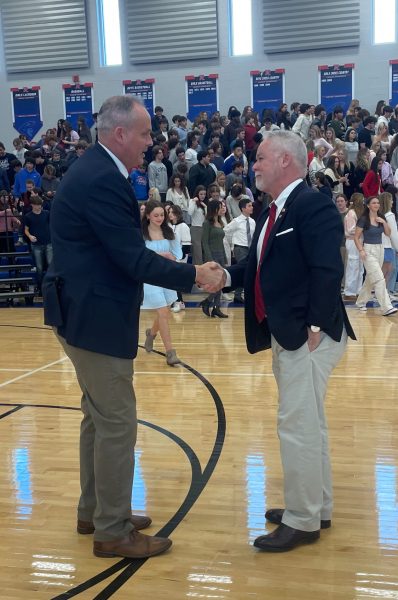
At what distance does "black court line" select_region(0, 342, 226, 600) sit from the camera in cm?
285

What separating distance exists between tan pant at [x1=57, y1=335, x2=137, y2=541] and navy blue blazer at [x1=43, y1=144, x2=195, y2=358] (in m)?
0.08

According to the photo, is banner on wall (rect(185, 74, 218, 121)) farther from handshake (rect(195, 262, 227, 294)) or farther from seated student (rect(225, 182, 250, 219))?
handshake (rect(195, 262, 227, 294))

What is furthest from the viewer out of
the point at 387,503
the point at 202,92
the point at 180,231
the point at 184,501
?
the point at 202,92

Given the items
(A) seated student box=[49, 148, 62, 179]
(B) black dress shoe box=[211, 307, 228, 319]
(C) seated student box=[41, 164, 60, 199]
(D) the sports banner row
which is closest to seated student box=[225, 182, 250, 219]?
(B) black dress shoe box=[211, 307, 228, 319]

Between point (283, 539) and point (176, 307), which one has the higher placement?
point (283, 539)

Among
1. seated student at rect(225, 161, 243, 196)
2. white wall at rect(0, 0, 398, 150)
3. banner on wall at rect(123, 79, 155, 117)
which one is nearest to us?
seated student at rect(225, 161, 243, 196)

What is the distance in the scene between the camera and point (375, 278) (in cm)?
959

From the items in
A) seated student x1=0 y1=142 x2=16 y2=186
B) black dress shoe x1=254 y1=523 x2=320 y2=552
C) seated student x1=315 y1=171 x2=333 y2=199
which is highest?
seated student x1=0 y1=142 x2=16 y2=186

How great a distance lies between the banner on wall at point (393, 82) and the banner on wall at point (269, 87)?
3.04 metres

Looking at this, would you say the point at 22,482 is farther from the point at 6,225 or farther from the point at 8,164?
the point at 8,164

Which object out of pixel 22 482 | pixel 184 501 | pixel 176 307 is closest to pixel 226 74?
pixel 176 307

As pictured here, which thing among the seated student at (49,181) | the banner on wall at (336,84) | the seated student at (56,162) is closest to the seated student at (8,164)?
the seated student at (56,162)

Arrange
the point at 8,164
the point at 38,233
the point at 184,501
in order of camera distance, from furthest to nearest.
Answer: the point at 8,164 < the point at 38,233 < the point at 184,501

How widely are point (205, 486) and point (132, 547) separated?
0.91m
